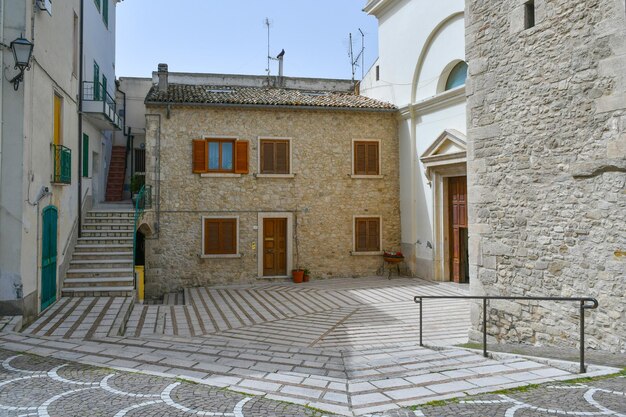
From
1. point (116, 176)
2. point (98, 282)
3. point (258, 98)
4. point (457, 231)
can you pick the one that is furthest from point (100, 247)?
point (457, 231)

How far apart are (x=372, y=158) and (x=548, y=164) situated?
9575 mm

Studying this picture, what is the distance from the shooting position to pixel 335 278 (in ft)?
53.1

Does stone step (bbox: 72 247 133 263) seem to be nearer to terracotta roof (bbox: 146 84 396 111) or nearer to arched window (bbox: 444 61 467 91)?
terracotta roof (bbox: 146 84 396 111)

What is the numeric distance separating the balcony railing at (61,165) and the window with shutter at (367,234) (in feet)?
A: 29.5

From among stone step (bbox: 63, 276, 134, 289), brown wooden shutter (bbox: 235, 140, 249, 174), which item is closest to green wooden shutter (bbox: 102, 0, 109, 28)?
brown wooden shutter (bbox: 235, 140, 249, 174)

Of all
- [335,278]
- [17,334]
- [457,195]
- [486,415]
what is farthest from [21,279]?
[457,195]

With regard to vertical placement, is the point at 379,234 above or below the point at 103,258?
above

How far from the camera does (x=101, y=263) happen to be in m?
11.0

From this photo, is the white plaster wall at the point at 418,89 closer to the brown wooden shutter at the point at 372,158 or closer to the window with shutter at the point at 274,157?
the brown wooden shutter at the point at 372,158

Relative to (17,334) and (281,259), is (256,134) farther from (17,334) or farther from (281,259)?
(17,334)

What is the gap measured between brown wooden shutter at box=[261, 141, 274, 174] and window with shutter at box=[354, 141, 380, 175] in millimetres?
2824

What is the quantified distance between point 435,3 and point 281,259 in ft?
30.3

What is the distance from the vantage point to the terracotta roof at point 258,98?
49.7ft

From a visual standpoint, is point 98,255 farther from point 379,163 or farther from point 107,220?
point 379,163
